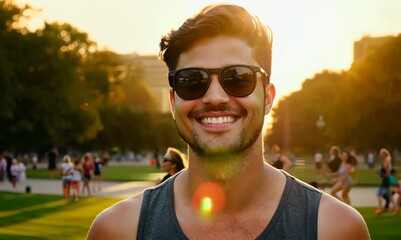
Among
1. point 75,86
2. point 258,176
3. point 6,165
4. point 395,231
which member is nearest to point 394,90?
point 75,86

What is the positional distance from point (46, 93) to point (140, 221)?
55.6 m

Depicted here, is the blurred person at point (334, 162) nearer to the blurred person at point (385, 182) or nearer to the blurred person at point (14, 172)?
the blurred person at point (385, 182)

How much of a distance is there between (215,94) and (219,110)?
68 mm

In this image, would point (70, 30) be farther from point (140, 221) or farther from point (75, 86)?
point (140, 221)

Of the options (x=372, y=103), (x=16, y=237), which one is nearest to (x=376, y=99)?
(x=372, y=103)

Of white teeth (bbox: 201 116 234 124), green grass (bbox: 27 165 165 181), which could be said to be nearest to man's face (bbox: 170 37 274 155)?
white teeth (bbox: 201 116 234 124)

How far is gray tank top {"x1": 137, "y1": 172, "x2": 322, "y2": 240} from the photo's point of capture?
8.75 feet

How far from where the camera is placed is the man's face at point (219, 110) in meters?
2.71

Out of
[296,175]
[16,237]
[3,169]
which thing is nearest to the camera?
[16,237]

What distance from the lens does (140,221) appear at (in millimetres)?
2811

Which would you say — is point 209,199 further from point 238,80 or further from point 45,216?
point 45,216

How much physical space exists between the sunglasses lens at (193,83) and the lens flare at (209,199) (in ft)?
1.14

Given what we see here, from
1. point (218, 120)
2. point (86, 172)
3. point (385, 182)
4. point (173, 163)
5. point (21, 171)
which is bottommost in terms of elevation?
point (21, 171)

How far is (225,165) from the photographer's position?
277cm
